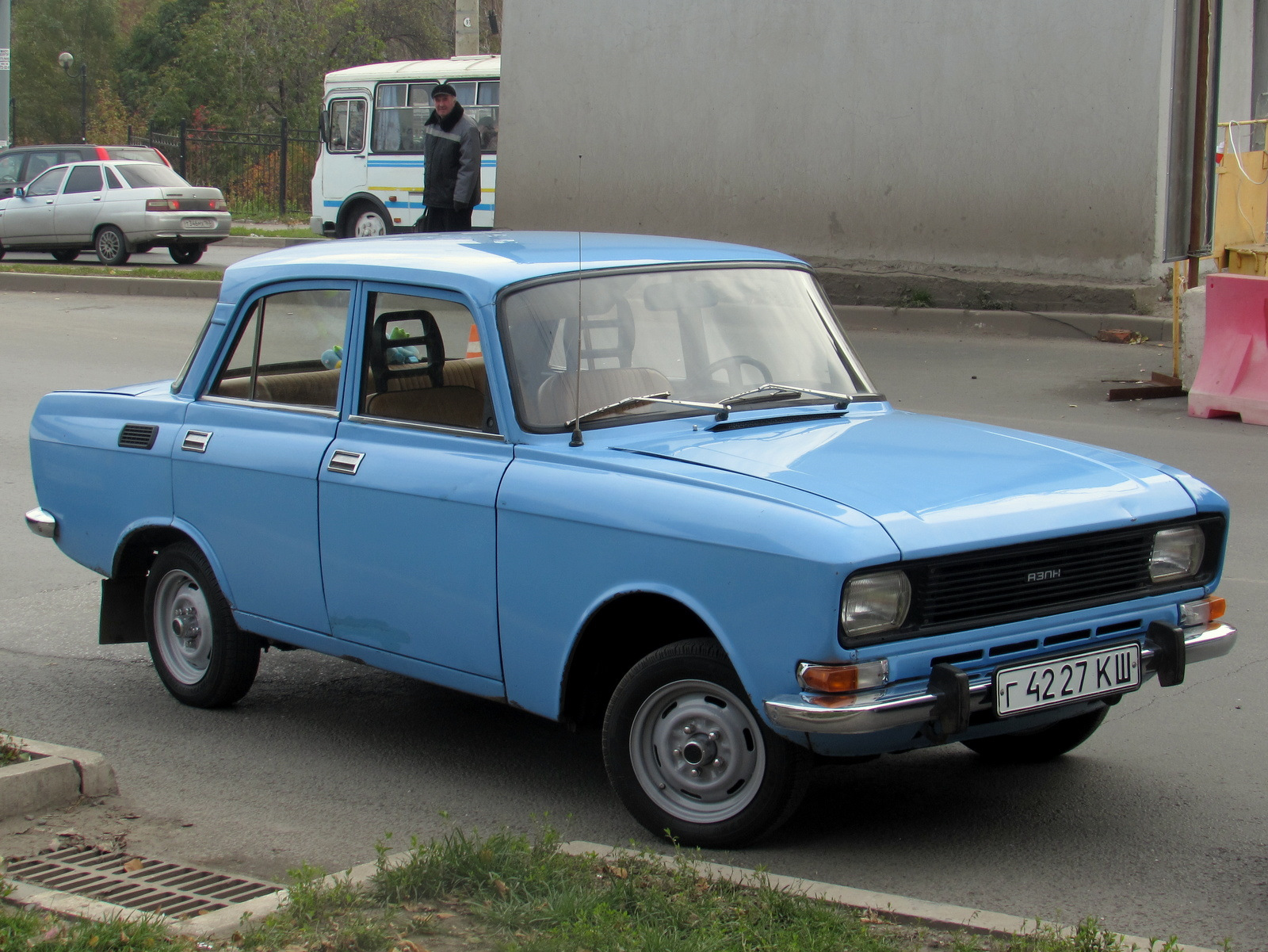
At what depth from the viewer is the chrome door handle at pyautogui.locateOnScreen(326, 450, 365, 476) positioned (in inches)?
180

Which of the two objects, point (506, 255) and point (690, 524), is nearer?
point (690, 524)

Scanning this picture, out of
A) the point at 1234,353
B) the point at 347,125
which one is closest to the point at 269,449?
the point at 1234,353

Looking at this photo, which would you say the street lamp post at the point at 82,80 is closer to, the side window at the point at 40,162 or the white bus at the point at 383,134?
the side window at the point at 40,162

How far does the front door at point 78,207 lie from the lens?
23.8 metres

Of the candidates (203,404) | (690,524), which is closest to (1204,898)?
(690,524)

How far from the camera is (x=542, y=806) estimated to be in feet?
14.2

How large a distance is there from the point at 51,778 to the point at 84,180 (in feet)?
71.7

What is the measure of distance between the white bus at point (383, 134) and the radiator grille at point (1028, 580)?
2098 cm

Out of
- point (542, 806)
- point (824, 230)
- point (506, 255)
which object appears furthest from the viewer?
point (824, 230)

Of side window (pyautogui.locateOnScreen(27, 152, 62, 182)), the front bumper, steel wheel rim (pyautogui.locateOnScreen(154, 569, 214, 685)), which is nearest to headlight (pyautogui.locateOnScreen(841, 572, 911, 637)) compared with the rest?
the front bumper

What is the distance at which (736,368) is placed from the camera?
15.2 feet

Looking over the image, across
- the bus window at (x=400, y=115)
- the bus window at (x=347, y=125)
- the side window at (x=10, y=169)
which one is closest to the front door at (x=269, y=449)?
the bus window at (x=400, y=115)

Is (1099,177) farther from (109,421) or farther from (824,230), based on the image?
(109,421)

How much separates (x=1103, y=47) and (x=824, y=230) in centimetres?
378
